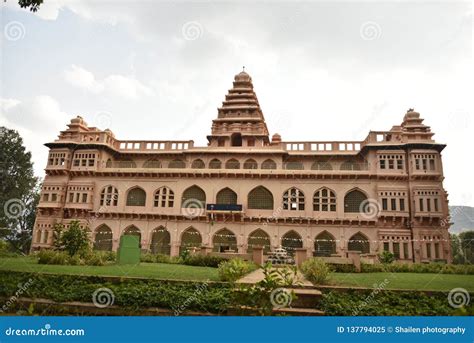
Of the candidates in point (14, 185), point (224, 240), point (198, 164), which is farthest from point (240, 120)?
point (14, 185)

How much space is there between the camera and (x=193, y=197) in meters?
30.5

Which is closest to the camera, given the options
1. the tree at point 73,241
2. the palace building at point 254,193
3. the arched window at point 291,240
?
the tree at point 73,241

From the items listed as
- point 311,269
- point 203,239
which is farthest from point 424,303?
point 203,239

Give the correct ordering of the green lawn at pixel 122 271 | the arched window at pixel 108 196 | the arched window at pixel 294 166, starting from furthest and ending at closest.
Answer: the arched window at pixel 108 196
the arched window at pixel 294 166
the green lawn at pixel 122 271

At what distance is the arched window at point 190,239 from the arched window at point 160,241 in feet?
3.89

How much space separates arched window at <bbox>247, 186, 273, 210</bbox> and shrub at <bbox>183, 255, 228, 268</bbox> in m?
11.7

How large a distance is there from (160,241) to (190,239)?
2.59 meters

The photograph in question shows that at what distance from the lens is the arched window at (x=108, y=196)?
31.1m

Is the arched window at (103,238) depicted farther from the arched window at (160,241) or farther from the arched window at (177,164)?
the arched window at (177,164)

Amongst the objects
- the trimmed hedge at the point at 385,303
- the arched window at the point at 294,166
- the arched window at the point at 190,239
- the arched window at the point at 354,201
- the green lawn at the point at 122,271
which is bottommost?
the trimmed hedge at the point at 385,303

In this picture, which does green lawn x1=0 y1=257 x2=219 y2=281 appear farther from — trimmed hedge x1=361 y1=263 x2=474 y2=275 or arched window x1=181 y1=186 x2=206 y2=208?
arched window x1=181 y1=186 x2=206 y2=208

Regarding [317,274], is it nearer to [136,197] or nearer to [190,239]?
[190,239]

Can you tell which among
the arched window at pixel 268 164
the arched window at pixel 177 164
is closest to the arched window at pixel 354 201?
the arched window at pixel 268 164
